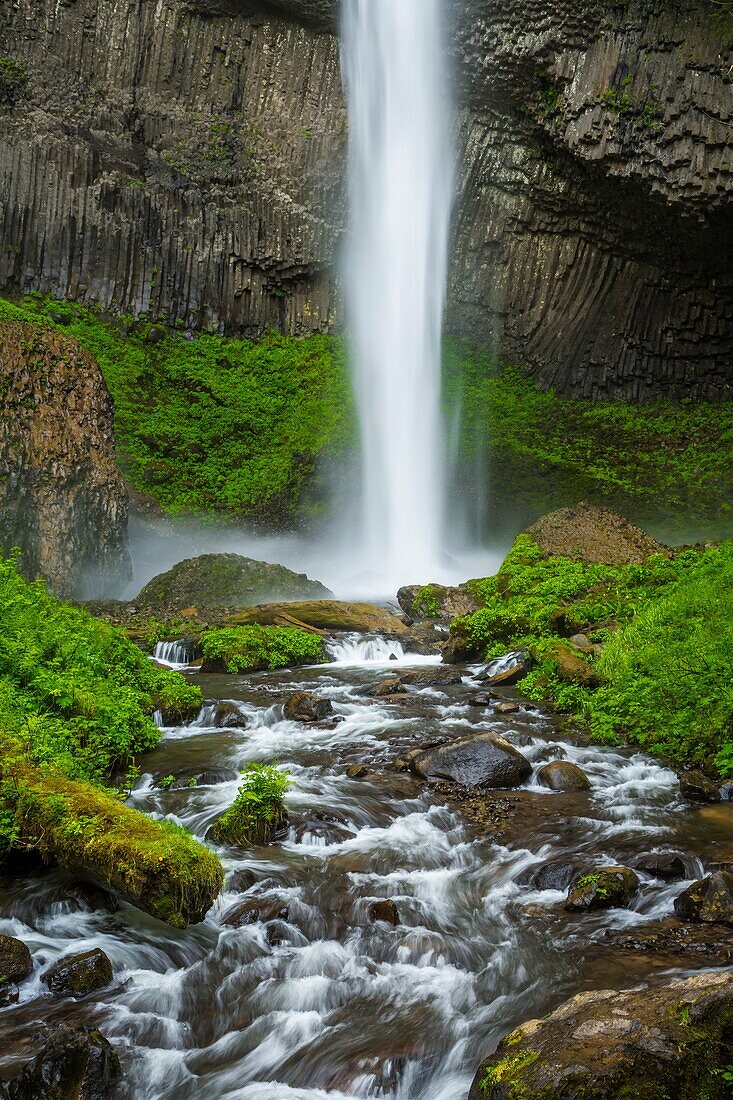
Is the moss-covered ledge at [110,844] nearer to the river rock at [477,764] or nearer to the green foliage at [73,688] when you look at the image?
the green foliage at [73,688]

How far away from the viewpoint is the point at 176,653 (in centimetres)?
1188

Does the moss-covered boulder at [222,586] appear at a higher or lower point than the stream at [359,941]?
lower

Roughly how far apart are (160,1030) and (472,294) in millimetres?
26979

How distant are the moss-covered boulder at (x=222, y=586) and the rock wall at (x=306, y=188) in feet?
46.4

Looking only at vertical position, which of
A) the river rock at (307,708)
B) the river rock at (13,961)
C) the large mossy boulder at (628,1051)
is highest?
the large mossy boulder at (628,1051)

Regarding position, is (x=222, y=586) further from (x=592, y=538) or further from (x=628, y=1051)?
(x=628, y=1051)

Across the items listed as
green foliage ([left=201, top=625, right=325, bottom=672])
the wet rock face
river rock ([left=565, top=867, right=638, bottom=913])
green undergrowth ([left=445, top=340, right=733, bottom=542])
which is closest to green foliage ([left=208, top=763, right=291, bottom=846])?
river rock ([left=565, top=867, right=638, bottom=913])

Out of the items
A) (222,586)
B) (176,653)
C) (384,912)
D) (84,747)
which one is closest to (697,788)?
(384,912)

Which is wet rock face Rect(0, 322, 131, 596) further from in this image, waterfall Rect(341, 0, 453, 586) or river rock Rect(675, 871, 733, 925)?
river rock Rect(675, 871, 733, 925)

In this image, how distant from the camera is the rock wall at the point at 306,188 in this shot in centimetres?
2416

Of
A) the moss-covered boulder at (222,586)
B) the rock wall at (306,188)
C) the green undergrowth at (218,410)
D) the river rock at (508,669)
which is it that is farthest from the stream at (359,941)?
the rock wall at (306,188)

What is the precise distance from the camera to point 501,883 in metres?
4.74

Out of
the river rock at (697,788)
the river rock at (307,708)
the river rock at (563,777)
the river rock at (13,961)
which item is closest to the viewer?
the river rock at (13,961)

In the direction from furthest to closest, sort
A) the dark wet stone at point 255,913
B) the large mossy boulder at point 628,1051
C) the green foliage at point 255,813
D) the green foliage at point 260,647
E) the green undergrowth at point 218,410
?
the green undergrowth at point 218,410 → the green foliage at point 260,647 → the green foliage at point 255,813 → the dark wet stone at point 255,913 → the large mossy boulder at point 628,1051
